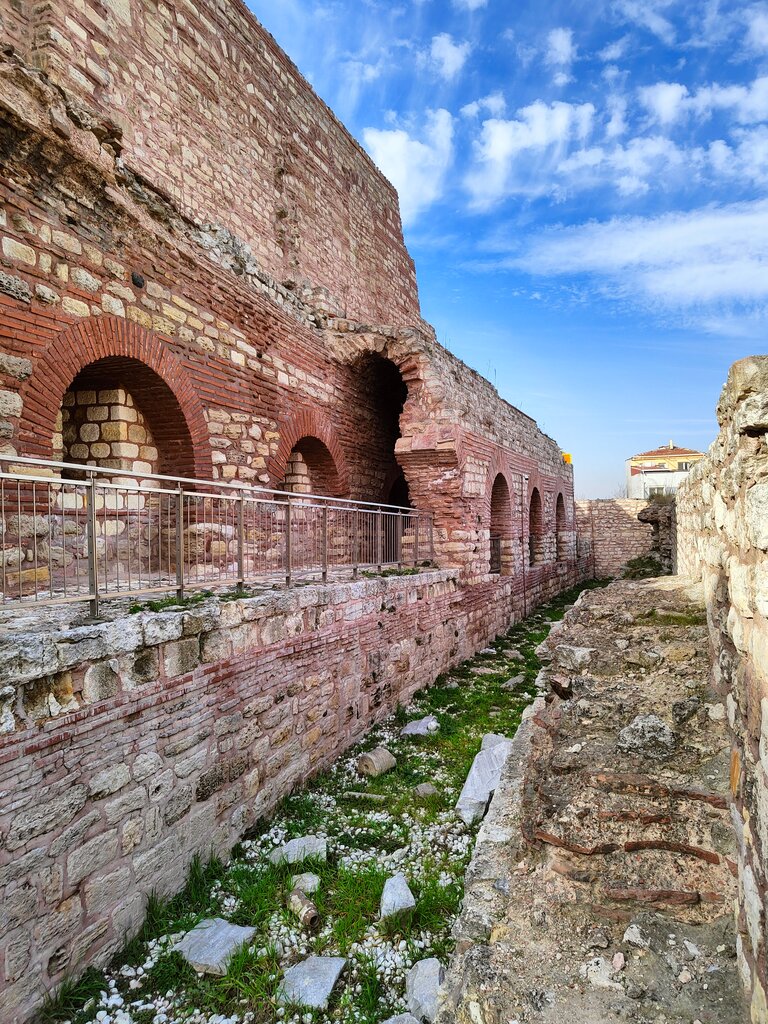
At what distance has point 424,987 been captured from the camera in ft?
9.01

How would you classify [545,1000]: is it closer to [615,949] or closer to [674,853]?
[615,949]

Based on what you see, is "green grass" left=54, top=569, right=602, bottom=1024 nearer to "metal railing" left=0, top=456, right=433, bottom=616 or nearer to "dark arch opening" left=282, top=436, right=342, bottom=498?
"metal railing" left=0, top=456, right=433, bottom=616

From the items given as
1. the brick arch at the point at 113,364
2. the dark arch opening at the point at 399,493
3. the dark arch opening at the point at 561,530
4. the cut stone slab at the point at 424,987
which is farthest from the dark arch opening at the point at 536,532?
the cut stone slab at the point at 424,987

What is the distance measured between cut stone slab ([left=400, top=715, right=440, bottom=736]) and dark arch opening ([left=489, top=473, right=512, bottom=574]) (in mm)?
6878

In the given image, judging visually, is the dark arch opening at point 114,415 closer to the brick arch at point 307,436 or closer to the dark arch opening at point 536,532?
the brick arch at point 307,436

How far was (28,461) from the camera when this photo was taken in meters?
2.89

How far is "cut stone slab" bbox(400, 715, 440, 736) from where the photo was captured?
19.9 ft

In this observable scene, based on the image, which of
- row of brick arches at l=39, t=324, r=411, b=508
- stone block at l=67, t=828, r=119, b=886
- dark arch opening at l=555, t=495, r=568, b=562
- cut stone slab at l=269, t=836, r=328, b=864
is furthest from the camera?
dark arch opening at l=555, t=495, r=568, b=562

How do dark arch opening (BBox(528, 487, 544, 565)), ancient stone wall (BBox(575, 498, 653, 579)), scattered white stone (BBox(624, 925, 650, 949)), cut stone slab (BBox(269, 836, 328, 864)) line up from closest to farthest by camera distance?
scattered white stone (BBox(624, 925, 650, 949)), cut stone slab (BBox(269, 836, 328, 864)), dark arch opening (BBox(528, 487, 544, 565)), ancient stone wall (BBox(575, 498, 653, 579))

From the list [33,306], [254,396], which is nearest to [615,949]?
[33,306]

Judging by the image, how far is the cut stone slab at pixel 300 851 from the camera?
384cm

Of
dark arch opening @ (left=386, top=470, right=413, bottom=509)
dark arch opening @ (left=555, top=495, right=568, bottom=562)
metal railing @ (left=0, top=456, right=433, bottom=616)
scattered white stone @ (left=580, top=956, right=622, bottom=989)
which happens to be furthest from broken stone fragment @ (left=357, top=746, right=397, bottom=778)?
dark arch opening @ (left=555, top=495, right=568, bottom=562)

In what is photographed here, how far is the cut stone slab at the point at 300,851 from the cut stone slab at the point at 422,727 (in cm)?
218

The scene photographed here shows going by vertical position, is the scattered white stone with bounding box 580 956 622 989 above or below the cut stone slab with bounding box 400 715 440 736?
above
